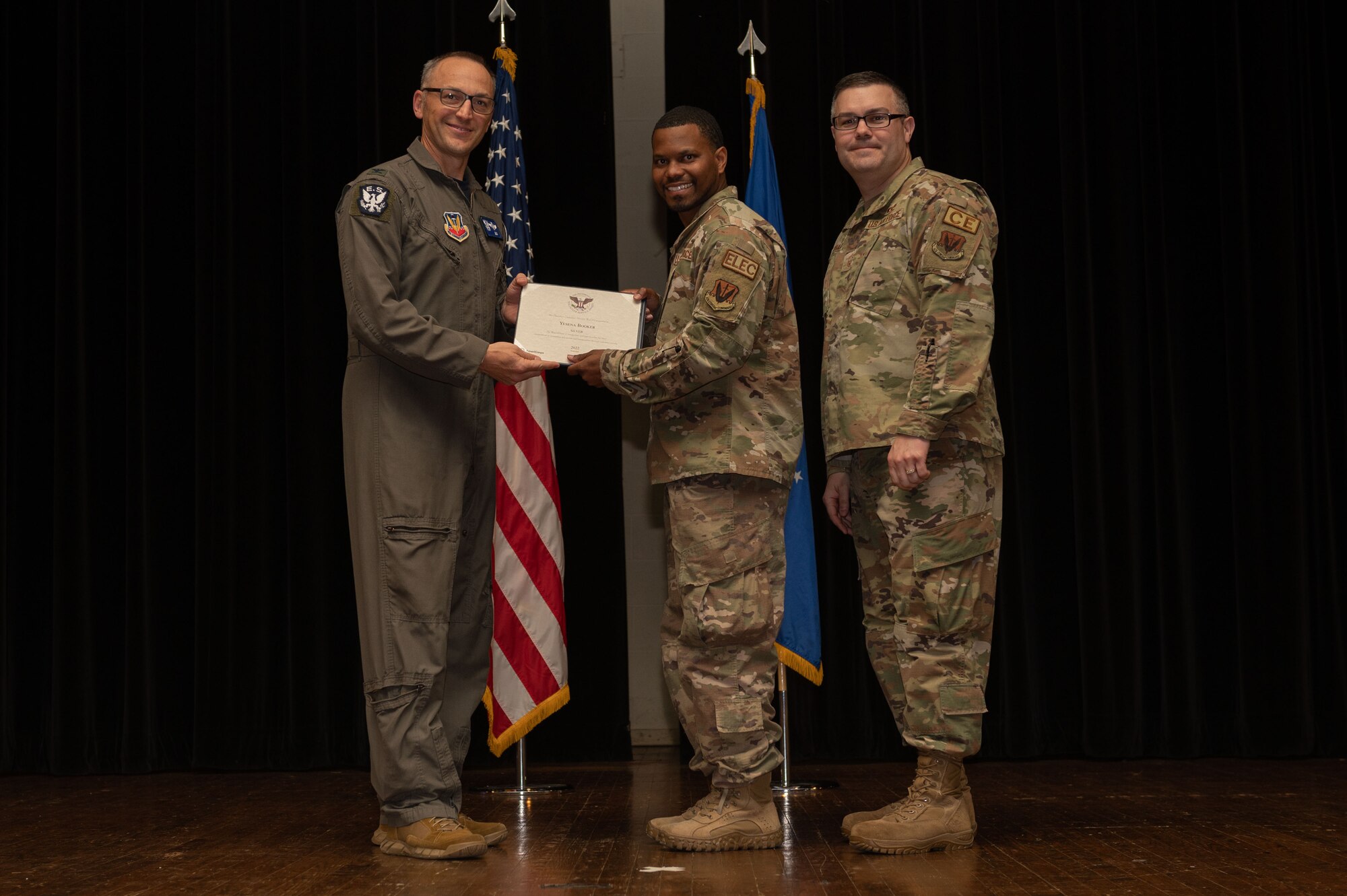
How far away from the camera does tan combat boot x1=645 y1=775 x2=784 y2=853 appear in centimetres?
256

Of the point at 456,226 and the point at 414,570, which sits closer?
the point at 414,570

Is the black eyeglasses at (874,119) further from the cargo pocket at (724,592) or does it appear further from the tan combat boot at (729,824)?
the tan combat boot at (729,824)

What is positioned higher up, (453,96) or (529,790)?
(453,96)

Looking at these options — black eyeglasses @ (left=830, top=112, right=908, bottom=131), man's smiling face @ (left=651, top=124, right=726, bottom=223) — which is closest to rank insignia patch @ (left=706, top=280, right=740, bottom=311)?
man's smiling face @ (left=651, top=124, right=726, bottom=223)

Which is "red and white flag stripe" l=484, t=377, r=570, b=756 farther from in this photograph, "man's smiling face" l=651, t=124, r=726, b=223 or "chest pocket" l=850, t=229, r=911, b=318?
"chest pocket" l=850, t=229, r=911, b=318

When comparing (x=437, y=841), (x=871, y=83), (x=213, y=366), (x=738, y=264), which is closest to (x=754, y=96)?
(x=871, y=83)

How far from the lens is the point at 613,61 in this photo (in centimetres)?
505

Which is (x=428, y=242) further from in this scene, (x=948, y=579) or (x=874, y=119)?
(x=948, y=579)

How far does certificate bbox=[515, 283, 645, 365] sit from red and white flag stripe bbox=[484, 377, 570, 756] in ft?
3.41

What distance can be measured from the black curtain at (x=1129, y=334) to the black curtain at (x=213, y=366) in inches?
32.8

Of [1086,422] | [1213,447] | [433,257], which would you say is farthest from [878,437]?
[1213,447]

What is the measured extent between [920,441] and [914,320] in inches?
13.3

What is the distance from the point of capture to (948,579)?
2561 mm

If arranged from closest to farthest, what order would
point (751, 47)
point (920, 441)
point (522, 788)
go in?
point (920, 441) → point (522, 788) → point (751, 47)
